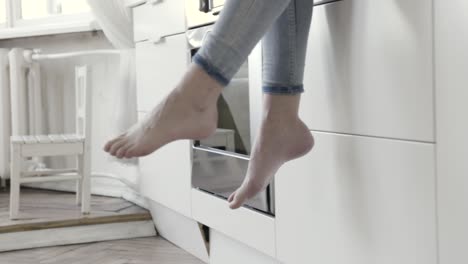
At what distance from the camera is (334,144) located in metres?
1.39

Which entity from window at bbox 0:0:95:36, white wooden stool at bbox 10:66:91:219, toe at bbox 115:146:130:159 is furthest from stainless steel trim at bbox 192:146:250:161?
window at bbox 0:0:95:36

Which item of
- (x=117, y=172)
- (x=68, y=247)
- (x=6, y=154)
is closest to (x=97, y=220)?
(x=68, y=247)

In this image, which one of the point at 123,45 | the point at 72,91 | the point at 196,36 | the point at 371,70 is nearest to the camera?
the point at 371,70

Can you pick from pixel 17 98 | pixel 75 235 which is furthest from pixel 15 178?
pixel 17 98

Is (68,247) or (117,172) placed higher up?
(117,172)

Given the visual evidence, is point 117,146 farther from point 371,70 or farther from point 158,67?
point 158,67

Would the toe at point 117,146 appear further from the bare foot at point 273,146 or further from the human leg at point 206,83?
the bare foot at point 273,146

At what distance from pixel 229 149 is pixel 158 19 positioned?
0.73m

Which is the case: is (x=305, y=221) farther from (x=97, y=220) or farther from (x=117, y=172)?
(x=117, y=172)

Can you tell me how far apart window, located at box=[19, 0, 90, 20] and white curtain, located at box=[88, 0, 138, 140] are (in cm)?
60

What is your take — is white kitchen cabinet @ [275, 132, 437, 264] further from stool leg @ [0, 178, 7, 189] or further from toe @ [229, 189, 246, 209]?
stool leg @ [0, 178, 7, 189]

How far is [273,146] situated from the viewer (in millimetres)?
1313

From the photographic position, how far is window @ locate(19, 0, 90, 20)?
3.48 m

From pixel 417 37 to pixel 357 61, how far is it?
194 mm
